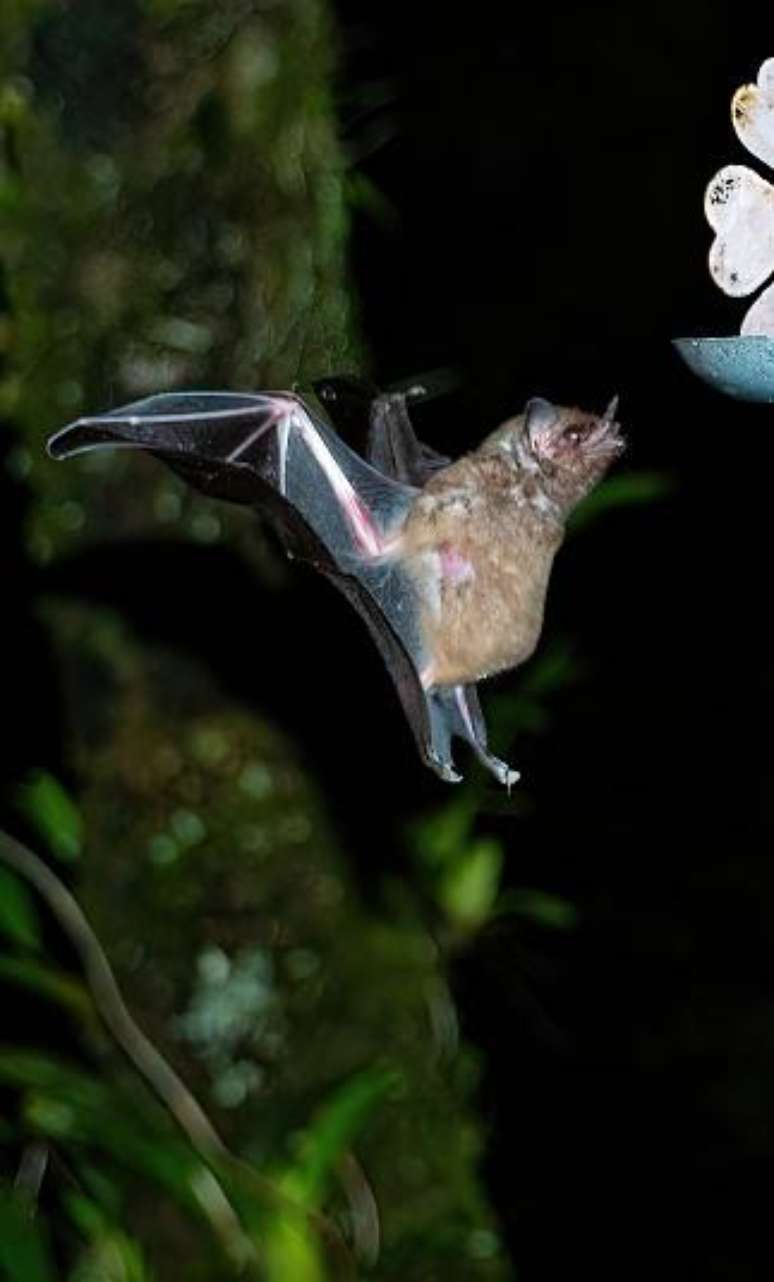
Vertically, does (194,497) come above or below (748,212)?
below

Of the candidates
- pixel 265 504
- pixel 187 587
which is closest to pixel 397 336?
pixel 187 587

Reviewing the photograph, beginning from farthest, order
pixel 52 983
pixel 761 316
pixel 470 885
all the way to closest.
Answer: pixel 470 885 → pixel 52 983 → pixel 761 316

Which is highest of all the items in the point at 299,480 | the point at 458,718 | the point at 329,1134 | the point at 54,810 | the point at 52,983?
the point at 299,480

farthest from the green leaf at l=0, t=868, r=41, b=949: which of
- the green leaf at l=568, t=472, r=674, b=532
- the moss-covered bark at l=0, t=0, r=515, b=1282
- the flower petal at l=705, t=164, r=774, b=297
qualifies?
the flower petal at l=705, t=164, r=774, b=297

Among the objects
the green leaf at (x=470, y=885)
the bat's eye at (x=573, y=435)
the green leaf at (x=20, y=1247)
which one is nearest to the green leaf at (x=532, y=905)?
the green leaf at (x=470, y=885)

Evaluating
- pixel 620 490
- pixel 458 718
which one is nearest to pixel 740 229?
pixel 458 718

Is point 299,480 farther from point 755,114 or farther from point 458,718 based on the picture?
point 755,114
